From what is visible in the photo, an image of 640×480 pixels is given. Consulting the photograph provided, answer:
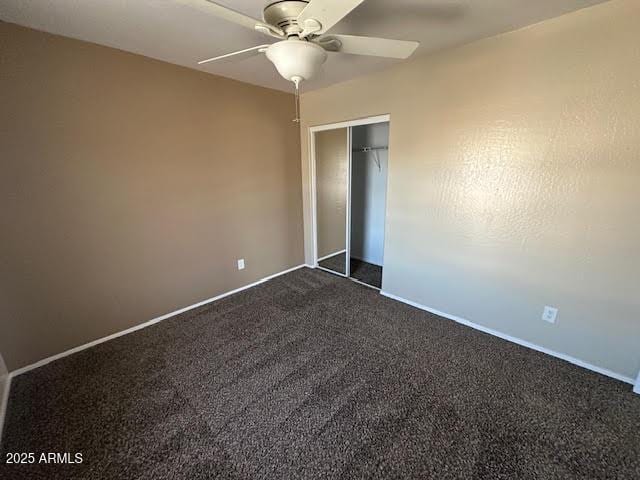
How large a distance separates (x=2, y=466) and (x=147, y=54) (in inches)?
104

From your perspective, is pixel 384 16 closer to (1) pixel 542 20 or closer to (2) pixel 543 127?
(1) pixel 542 20

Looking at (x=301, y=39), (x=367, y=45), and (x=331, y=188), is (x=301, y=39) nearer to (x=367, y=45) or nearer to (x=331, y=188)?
(x=367, y=45)

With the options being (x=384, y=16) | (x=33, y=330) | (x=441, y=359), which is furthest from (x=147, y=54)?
(x=441, y=359)

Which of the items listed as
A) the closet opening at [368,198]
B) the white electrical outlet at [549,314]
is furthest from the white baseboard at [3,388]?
the white electrical outlet at [549,314]

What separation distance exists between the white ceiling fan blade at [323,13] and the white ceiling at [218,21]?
2.01 feet

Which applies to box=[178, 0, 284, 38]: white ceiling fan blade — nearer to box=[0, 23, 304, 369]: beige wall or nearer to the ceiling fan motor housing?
the ceiling fan motor housing

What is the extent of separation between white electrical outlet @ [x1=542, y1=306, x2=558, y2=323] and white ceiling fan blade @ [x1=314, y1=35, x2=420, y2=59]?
1.99 meters

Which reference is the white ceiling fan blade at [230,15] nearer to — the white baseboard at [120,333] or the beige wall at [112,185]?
the beige wall at [112,185]

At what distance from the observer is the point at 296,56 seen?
1150 mm

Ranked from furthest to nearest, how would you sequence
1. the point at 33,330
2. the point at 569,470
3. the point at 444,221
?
the point at 444,221
the point at 33,330
the point at 569,470

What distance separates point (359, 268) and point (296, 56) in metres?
2.94

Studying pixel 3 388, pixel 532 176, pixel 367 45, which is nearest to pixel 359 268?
pixel 532 176

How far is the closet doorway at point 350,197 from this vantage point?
3.29 meters

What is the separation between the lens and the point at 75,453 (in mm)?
1350
